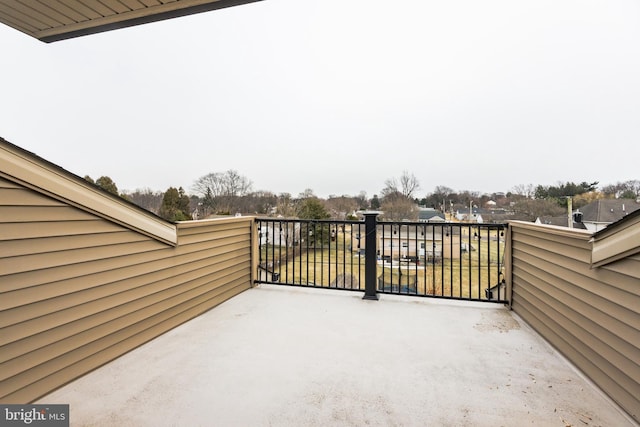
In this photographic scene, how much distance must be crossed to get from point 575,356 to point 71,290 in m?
3.13

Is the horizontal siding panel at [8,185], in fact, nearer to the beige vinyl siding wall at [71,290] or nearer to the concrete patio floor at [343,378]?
the beige vinyl siding wall at [71,290]

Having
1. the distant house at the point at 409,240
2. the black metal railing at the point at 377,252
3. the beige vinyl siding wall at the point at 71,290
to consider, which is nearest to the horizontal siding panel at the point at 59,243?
the beige vinyl siding wall at the point at 71,290

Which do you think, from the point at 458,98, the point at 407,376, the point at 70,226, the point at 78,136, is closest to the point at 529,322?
the point at 407,376

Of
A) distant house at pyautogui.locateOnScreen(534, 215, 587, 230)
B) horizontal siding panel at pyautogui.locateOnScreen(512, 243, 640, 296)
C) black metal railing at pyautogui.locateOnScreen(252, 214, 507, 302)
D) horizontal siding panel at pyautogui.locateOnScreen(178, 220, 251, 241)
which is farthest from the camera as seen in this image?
black metal railing at pyautogui.locateOnScreen(252, 214, 507, 302)

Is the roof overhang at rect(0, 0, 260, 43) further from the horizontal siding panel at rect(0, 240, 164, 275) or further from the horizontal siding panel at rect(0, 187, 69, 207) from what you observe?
the horizontal siding panel at rect(0, 240, 164, 275)

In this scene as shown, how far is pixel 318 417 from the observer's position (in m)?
1.24

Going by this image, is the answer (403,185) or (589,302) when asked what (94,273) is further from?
(403,185)

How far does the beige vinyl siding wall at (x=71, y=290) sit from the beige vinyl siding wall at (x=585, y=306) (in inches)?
115

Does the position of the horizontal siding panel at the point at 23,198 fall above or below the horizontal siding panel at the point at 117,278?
above

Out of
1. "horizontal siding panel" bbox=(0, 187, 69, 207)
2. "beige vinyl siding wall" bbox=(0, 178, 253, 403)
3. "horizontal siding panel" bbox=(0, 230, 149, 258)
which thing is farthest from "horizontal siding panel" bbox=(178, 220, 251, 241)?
"horizontal siding panel" bbox=(0, 187, 69, 207)

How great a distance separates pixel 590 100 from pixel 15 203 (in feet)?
29.1

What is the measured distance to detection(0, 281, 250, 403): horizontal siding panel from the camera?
1316mm

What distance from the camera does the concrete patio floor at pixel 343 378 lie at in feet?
4.05

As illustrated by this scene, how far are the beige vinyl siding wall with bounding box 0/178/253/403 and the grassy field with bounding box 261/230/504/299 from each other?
145 centimetres
